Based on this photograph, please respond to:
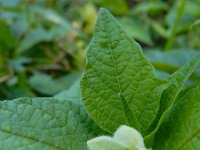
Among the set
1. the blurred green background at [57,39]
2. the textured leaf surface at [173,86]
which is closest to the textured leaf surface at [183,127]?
the textured leaf surface at [173,86]

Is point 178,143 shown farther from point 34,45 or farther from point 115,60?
point 34,45

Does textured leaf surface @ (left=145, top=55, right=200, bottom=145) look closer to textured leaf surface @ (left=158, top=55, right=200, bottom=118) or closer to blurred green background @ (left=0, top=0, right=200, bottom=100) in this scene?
textured leaf surface @ (left=158, top=55, right=200, bottom=118)

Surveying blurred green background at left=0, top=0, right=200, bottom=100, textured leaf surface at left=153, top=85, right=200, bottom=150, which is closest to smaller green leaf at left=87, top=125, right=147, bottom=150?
textured leaf surface at left=153, top=85, right=200, bottom=150

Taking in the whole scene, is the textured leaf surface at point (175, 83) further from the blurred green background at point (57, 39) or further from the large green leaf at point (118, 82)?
the blurred green background at point (57, 39)

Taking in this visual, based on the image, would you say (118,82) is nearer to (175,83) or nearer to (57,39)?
(175,83)

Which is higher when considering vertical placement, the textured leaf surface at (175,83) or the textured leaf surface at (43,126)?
the textured leaf surface at (175,83)

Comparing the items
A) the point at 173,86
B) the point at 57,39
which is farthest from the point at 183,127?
the point at 57,39
